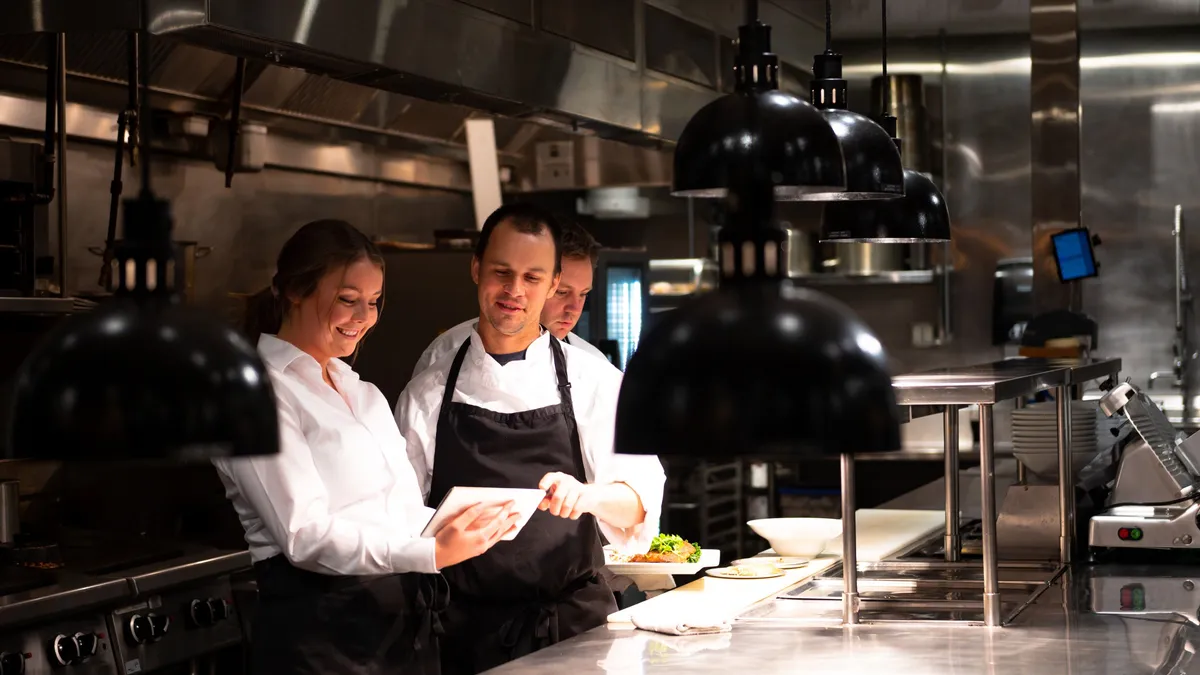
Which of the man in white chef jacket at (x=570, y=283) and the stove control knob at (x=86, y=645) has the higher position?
the man in white chef jacket at (x=570, y=283)

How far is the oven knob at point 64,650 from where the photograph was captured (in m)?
3.46

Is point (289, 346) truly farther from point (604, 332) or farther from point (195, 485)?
point (604, 332)

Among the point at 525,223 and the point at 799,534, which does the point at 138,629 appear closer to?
the point at 525,223

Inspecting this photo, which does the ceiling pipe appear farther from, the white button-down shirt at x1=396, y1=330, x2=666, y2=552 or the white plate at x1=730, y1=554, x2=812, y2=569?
the white button-down shirt at x1=396, y1=330, x2=666, y2=552

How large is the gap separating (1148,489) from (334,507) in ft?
6.82

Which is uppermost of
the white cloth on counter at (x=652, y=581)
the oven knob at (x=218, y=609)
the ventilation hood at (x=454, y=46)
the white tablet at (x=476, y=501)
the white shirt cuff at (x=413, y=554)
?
the ventilation hood at (x=454, y=46)

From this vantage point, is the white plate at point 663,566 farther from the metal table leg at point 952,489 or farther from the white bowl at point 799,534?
the metal table leg at point 952,489

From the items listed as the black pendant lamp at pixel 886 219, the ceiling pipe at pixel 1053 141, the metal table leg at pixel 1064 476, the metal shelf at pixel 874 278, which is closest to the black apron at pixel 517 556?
the black pendant lamp at pixel 886 219

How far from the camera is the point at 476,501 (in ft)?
9.05

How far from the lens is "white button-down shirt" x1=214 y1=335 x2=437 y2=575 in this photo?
267 cm

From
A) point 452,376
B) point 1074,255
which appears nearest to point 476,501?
point 452,376

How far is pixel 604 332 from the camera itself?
6656 millimetres

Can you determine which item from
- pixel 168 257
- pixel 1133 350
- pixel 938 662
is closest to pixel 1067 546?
pixel 938 662

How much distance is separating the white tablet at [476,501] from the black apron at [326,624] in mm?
189
